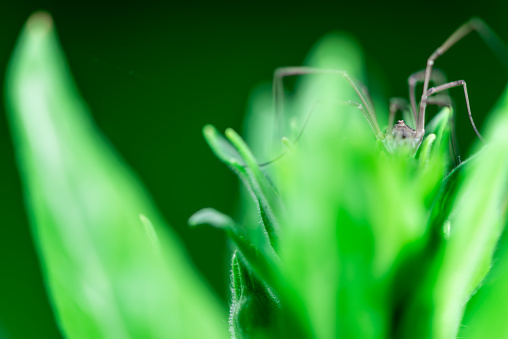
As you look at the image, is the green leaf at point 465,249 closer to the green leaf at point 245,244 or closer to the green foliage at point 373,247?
the green foliage at point 373,247

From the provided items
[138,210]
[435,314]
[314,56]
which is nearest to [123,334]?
[138,210]

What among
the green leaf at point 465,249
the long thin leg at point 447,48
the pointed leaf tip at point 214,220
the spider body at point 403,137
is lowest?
the green leaf at point 465,249

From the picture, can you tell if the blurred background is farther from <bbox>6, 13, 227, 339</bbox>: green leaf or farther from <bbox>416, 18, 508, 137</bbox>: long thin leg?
<bbox>6, 13, 227, 339</bbox>: green leaf

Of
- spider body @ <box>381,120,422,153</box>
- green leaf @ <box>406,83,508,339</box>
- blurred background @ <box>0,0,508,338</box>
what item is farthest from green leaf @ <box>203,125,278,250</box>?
blurred background @ <box>0,0,508,338</box>

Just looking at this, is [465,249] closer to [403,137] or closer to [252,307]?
[252,307]

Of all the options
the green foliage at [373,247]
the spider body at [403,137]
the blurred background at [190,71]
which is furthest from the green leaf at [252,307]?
the blurred background at [190,71]
